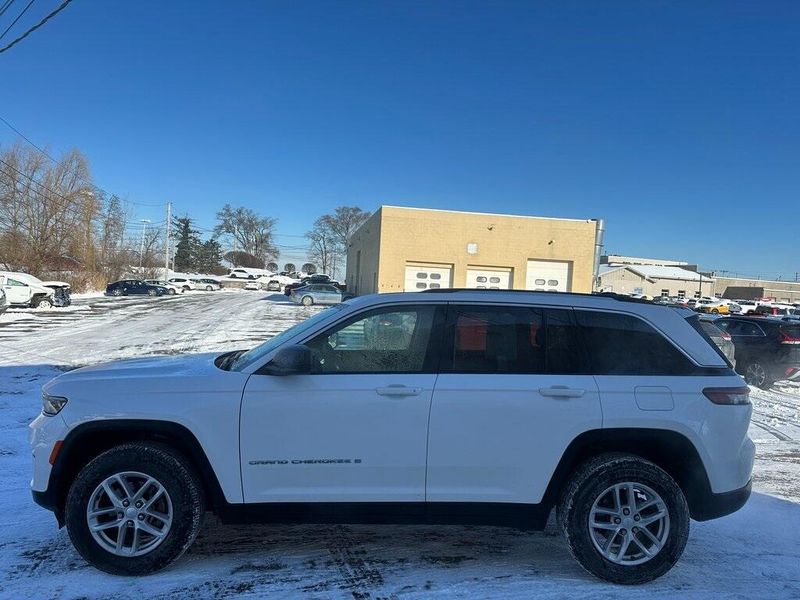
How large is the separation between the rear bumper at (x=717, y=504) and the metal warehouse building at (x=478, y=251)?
965 inches

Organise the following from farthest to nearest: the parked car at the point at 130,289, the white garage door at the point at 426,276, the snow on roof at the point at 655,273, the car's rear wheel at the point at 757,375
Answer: the snow on roof at the point at 655,273 → the parked car at the point at 130,289 → the white garage door at the point at 426,276 → the car's rear wheel at the point at 757,375

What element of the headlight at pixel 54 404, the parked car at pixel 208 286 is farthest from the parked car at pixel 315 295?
the headlight at pixel 54 404

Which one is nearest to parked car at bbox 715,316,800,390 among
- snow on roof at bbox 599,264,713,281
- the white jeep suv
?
the white jeep suv

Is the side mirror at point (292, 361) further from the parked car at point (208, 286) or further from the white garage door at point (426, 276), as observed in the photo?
the parked car at point (208, 286)

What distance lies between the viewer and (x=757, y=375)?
11.5 meters

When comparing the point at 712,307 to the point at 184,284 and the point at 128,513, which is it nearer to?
the point at 184,284

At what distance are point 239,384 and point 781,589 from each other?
3641 millimetres

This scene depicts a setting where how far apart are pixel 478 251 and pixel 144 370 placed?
2600cm

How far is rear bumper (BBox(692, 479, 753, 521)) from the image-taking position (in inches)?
128

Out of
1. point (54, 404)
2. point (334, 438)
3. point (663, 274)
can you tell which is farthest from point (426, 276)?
point (663, 274)

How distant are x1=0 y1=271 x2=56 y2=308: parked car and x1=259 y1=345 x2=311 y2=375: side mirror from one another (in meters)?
24.5

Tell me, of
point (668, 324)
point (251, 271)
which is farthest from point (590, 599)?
point (251, 271)

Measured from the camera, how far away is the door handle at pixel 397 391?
10.4 feet

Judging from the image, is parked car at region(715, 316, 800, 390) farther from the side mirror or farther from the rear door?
the side mirror
